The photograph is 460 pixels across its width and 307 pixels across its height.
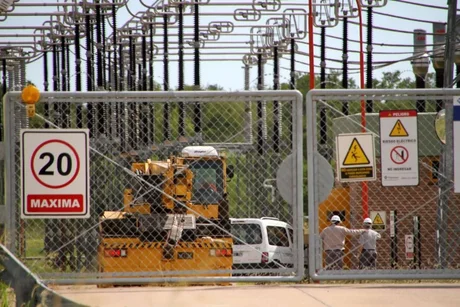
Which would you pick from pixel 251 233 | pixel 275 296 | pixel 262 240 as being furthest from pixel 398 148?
pixel 251 233

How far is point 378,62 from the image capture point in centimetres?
2738

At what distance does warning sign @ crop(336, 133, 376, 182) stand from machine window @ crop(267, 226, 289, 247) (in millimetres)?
15567

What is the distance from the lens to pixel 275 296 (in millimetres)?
9656

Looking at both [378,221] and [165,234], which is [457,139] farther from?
[378,221]

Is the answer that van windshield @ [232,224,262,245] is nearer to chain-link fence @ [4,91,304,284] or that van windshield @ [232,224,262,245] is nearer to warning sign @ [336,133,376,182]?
chain-link fence @ [4,91,304,284]

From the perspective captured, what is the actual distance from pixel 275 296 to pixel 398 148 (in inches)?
74.5

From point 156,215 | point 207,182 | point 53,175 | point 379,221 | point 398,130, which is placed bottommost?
point 379,221

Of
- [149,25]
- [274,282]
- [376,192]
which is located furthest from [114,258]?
[149,25]

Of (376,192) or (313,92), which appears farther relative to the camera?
(376,192)

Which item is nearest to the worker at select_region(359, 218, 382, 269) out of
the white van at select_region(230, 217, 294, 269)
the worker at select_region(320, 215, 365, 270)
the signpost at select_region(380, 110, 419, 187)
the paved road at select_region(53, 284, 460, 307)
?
the worker at select_region(320, 215, 365, 270)

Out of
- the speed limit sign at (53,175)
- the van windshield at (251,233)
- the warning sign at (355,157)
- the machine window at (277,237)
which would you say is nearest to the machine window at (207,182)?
the van windshield at (251,233)

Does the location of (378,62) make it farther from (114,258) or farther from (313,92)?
(313,92)

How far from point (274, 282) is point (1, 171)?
7433 millimetres

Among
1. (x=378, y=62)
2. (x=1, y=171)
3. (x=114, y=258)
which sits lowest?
(x=114, y=258)
